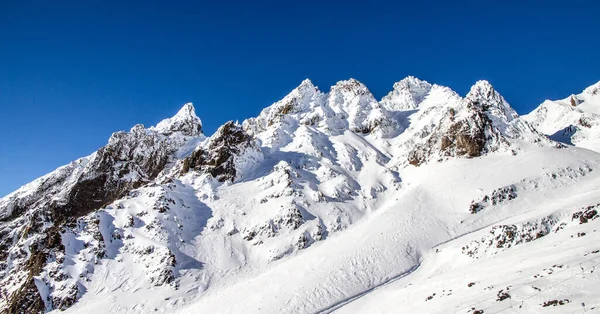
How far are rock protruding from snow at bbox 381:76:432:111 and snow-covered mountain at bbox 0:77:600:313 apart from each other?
38.5 m

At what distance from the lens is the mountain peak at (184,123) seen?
364ft

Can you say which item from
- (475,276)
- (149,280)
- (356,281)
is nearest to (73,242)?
(149,280)

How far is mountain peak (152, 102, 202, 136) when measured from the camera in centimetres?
11100

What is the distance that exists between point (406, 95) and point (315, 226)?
319 feet

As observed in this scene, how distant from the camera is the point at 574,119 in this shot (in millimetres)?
100875

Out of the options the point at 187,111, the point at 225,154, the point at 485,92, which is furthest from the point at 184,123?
the point at 485,92

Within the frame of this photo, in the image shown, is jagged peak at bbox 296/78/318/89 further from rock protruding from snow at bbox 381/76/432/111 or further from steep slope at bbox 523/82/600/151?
steep slope at bbox 523/82/600/151

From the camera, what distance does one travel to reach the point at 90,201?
79.2 m

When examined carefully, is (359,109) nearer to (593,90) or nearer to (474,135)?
(474,135)

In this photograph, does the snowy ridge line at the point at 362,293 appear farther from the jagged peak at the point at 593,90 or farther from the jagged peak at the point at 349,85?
the jagged peak at the point at 593,90

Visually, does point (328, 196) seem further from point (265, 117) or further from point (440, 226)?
point (265, 117)

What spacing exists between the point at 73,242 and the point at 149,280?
50.1ft

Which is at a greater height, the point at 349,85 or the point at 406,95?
the point at 349,85

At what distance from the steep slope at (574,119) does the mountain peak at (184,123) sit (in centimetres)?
10815
